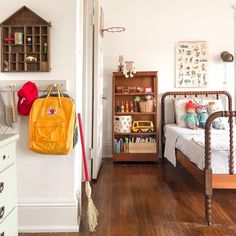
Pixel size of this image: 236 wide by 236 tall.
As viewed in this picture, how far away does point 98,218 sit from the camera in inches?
87.3

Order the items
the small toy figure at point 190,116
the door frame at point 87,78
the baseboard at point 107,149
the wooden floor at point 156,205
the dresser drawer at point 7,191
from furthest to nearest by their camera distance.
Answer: the baseboard at point 107,149, the small toy figure at point 190,116, the door frame at point 87,78, the wooden floor at point 156,205, the dresser drawer at point 7,191

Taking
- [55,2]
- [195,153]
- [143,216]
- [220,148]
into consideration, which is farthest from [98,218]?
[55,2]

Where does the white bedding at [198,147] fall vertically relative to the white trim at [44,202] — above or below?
above

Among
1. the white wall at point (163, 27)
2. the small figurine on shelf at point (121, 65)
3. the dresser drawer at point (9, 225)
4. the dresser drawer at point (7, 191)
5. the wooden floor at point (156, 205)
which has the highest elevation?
the white wall at point (163, 27)

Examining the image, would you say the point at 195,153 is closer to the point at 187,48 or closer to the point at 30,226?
the point at 30,226

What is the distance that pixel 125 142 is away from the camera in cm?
415

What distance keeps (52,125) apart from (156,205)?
129cm

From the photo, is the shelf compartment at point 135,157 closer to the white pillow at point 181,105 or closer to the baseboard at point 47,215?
the white pillow at point 181,105

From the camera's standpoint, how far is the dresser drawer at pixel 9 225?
1291 millimetres

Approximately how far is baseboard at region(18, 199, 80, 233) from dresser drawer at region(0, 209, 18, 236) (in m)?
0.52

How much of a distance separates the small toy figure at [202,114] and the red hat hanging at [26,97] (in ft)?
8.67

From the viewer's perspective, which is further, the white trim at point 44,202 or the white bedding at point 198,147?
the white bedding at point 198,147

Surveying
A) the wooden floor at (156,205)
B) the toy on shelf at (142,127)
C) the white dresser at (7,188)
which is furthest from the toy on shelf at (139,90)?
the white dresser at (7,188)

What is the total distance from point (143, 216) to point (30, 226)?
2.92 ft
